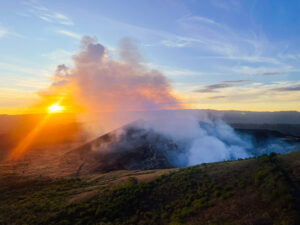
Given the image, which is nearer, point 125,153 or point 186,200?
point 186,200

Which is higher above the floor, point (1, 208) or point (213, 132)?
point (213, 132)

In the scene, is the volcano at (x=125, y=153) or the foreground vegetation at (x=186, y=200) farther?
the volcano at (x=125, y=153)

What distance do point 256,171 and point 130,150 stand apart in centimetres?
3504

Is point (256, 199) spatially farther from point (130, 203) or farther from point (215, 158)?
point (215, 158)

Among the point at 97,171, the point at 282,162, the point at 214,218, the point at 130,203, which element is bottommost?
the point at 97,171

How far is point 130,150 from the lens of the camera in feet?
167

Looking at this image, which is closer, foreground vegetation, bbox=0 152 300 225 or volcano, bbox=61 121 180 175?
foreground vegetation, bbox=0 152 300 225

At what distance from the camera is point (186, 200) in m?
18.9

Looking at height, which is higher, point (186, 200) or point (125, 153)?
point (186, 200)

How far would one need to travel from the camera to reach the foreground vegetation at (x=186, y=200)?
14320 mm

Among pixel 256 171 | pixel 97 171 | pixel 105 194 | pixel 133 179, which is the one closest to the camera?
pixel 256 171

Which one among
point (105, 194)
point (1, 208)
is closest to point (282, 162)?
point (105, 194)

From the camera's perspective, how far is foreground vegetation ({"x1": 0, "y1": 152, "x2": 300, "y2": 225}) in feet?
47.0

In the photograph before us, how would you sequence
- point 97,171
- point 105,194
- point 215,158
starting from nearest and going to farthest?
1. point 105,194
2. point 97,171
3. point 215,158
